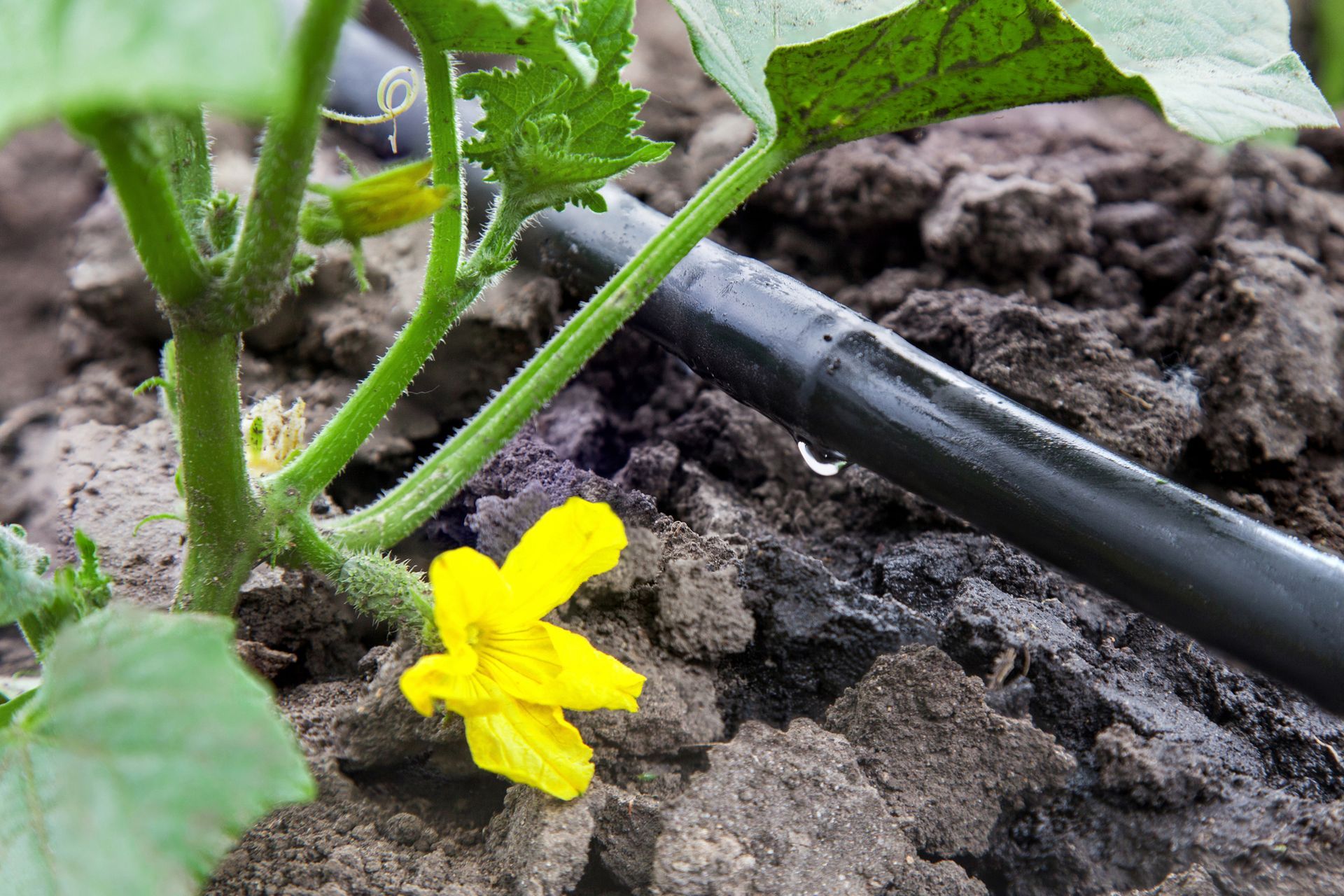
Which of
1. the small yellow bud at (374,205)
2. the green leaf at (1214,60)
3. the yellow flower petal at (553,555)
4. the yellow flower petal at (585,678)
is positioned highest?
the small yellow bud at (374,205)

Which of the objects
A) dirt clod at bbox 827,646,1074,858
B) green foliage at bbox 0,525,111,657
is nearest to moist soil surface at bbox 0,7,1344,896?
dirt clod at bbox 827,646,1074,858

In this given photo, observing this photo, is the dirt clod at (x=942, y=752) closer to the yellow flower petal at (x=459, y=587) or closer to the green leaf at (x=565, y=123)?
the yellow flower petal at (x=459, y=587)

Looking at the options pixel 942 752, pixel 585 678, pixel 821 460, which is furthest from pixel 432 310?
pixel 942 752

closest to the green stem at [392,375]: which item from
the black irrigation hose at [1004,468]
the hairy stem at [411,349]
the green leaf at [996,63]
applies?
the hairy stem at [411,349]

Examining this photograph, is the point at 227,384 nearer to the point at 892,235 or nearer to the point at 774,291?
the point at 774,291

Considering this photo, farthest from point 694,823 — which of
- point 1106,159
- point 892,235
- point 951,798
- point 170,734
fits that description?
point 1106,159

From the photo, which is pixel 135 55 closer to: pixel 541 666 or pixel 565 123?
pixel 565 123

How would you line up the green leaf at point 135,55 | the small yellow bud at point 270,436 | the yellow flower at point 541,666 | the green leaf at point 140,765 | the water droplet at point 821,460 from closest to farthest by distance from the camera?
the green leaf at point 135,55 < the green leaf at point 140,765 < the yellow flower at point 541,666 < the small yellow bud at point 270,436 < the water droplet at point 821,460
